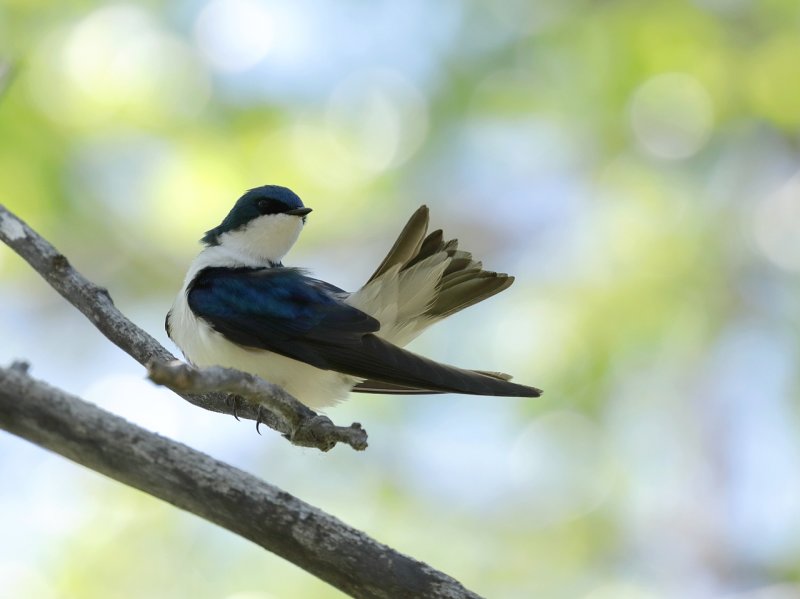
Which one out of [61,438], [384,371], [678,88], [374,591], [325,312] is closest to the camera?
[61,438]

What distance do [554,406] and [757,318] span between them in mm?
1588

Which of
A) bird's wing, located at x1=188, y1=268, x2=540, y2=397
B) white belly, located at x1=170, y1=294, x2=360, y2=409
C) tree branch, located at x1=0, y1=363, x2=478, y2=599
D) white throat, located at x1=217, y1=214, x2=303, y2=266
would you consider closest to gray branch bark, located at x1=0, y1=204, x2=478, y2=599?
tree branch, located at x1=0, y1=363, x2=478, y2=599

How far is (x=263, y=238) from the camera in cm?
367

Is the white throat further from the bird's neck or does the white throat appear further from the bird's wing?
the bird's wing

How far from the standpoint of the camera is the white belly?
309cm

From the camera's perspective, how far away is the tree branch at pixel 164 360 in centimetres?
213

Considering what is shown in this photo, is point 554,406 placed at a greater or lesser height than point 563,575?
greater

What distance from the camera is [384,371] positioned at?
2.80 meters

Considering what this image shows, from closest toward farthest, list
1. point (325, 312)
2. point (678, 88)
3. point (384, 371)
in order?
point (384, 371)
point (325, 312)
point (678, 88)

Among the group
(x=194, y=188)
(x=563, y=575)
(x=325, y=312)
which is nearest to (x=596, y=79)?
(x=194, y=188)

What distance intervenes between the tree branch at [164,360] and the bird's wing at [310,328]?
0.87 feet

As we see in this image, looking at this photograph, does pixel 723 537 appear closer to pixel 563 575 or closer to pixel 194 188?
pixel 563 575

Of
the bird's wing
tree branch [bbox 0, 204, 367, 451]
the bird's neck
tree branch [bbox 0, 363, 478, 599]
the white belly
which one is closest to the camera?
tree branch [bbox 0, 363, 478, 599]

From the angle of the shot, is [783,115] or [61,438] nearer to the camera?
[61,438]
